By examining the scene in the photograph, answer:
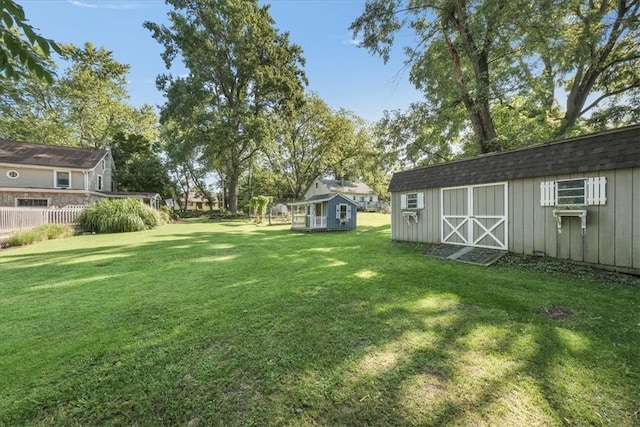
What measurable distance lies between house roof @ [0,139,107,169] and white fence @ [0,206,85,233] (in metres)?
8.76

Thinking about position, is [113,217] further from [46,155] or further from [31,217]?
[46,155]

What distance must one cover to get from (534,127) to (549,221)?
708 centimetres

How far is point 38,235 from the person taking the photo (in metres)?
11.6

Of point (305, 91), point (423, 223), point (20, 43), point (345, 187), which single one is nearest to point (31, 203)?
point (20, 43)

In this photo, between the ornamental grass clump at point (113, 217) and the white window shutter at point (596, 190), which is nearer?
the white window shutter at point (596, 190)

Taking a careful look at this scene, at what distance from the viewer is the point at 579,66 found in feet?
34.1

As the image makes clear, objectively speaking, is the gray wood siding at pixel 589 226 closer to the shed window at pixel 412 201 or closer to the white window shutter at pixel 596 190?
the white window shutter at pixel 596 190

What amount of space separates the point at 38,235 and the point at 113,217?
11.2 feet

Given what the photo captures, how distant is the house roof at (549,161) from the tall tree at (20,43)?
8478 mm

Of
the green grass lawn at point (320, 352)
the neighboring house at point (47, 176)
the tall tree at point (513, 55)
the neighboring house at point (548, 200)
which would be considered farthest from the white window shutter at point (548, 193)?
the neighboring house at point (47, 176)

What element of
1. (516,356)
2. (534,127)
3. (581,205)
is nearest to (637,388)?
(516,356)

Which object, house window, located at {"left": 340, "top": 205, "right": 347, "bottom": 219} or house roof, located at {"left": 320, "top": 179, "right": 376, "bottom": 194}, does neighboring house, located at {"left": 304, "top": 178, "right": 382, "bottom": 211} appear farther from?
house window, located at {"left": 340, "top": 205, "right": 347, "bottom": 219}

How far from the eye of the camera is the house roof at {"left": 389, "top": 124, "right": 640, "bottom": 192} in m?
5.54

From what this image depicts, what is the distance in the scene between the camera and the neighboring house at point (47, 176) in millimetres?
19125
